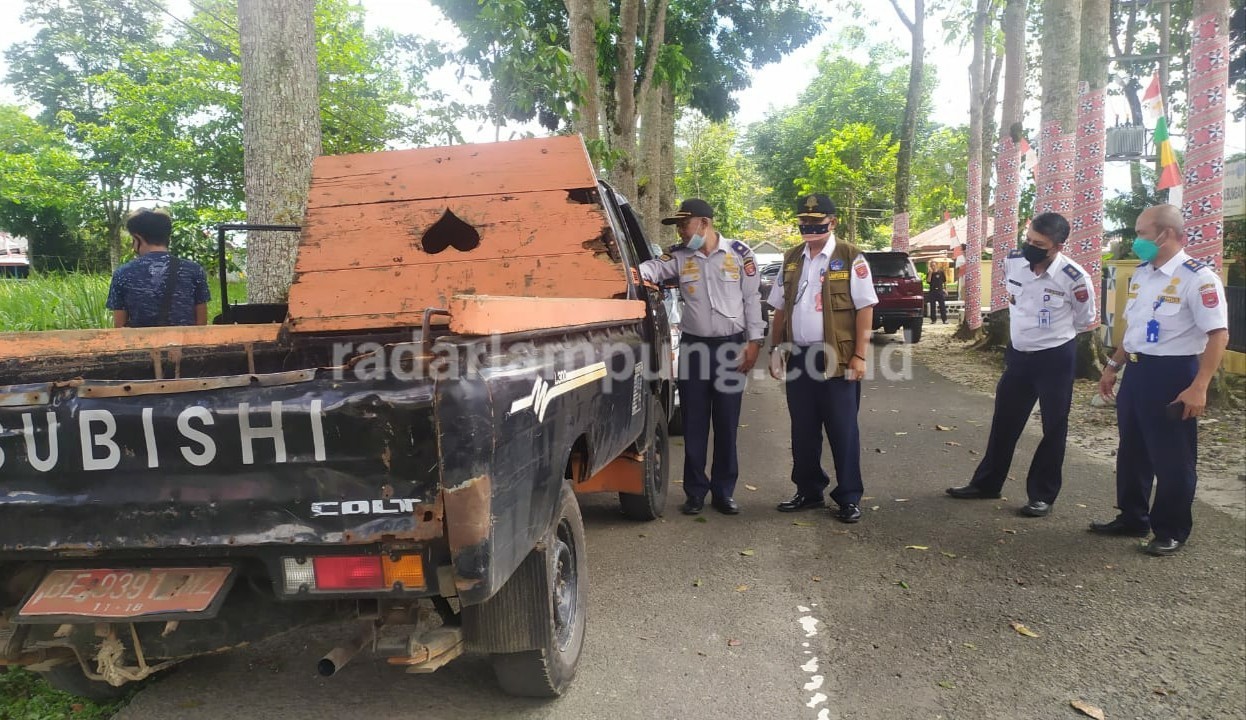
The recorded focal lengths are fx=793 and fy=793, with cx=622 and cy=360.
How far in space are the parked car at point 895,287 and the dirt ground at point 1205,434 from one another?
3.41m

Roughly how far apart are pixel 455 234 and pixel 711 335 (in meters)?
1.77

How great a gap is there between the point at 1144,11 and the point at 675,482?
26.9m

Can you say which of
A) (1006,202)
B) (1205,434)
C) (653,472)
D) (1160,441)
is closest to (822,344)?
(653,472)

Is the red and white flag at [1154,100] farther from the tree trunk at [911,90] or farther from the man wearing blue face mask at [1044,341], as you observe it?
the tree trunk at [911,90]

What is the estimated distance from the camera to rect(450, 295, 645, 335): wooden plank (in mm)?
1951

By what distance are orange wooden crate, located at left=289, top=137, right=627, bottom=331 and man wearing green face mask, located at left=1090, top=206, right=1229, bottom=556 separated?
2.78 metres

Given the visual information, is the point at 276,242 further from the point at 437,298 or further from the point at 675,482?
the point at 675,482

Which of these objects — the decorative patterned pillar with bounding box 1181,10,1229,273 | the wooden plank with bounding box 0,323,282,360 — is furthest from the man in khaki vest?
the decorative patterned pillar with bounding box 1181,10,1229,273

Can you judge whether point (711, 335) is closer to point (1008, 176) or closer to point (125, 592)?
point (125, 592)

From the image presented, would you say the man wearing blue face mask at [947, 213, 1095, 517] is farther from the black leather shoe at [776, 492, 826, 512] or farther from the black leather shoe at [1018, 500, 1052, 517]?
the black leather shoe at [776, 492, 826, 512]

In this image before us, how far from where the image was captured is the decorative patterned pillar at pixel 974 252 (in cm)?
1594

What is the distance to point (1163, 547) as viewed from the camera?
4148mm

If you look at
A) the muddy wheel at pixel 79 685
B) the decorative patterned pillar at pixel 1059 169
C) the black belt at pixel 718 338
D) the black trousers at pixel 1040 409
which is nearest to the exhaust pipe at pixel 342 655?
the muddy wheel at pixel 79 685

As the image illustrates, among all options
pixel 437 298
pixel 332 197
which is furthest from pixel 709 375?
pixel 332 197
